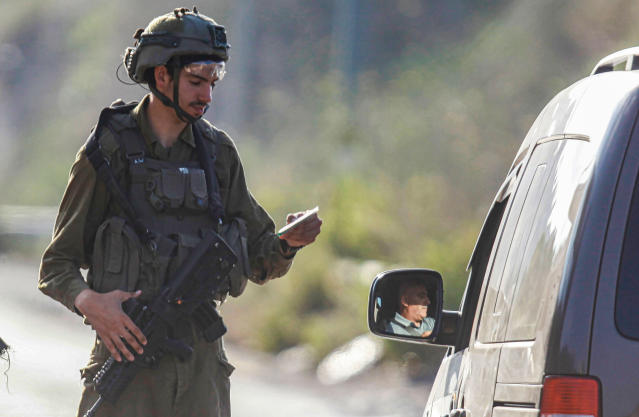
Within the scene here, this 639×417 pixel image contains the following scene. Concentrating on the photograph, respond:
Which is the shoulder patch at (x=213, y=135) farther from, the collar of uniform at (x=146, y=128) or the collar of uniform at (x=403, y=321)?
the collar of uniform at (x=403, y=321)

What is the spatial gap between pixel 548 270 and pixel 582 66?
1627 centimetres

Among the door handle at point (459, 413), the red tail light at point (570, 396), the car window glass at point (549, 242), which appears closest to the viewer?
the red tail light at point (570, 396)

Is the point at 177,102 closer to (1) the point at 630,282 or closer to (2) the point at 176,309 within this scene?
(2) the point at 176,309

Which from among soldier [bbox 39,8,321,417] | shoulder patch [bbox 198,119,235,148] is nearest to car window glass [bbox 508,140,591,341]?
soldier [bbox 39,8,321,417]

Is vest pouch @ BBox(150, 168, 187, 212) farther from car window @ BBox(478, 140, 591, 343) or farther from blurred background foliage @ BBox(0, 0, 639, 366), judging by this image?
blurred background foliage @ BBox(0, 0, 639, 366)

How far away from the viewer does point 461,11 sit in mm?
24328

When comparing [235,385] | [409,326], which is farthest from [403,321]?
[235,385]

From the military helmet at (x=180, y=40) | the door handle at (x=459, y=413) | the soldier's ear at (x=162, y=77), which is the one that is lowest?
the door handle at (x=459, y=413)

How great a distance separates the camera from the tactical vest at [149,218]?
14.2ft

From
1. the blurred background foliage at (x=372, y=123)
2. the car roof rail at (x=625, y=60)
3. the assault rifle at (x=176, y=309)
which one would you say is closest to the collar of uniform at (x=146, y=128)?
the assault rifle at (x=176, y=309)

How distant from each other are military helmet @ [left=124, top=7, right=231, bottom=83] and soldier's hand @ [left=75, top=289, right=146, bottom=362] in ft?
2.57

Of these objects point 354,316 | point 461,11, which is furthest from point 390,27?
point 354,316

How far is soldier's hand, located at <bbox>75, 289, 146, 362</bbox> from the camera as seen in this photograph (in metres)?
4.22

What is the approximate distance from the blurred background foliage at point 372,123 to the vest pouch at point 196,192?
9.62 meters
